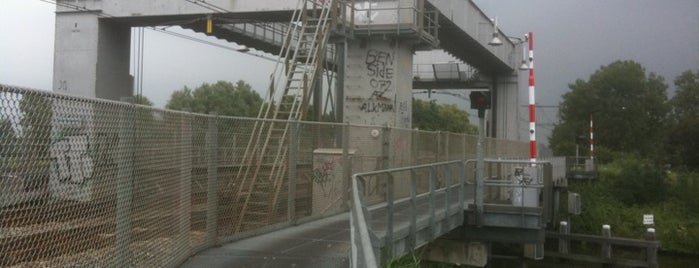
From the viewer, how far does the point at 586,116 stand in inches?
2872

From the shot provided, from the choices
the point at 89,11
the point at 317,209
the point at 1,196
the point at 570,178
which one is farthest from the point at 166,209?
the point at 570,178

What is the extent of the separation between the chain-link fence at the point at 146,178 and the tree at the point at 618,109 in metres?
61.1

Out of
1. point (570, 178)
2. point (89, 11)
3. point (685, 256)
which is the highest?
point (89, 11)

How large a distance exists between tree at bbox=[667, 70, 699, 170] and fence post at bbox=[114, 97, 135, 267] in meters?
56.9

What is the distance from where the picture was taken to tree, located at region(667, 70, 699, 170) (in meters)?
56.8

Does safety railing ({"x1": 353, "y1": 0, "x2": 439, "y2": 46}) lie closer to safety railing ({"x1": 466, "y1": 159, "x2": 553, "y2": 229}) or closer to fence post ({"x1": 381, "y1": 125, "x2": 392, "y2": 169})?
safety railing ({"x1": 466, "y1": 159, "x2": 553, "y2": 229})

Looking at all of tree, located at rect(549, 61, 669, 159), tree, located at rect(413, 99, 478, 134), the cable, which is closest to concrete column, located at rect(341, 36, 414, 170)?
the cable

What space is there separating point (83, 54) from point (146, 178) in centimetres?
1625

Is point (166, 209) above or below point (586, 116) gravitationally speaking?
below

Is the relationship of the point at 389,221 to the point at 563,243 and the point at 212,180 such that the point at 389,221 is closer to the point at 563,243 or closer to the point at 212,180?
the point at 212,180

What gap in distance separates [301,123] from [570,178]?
117 ft

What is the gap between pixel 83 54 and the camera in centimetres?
2102

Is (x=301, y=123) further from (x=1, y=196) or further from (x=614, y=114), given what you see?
(x=614, y=114)

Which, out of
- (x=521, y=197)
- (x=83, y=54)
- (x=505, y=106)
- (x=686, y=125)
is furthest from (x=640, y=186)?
(x=83, y=54)
